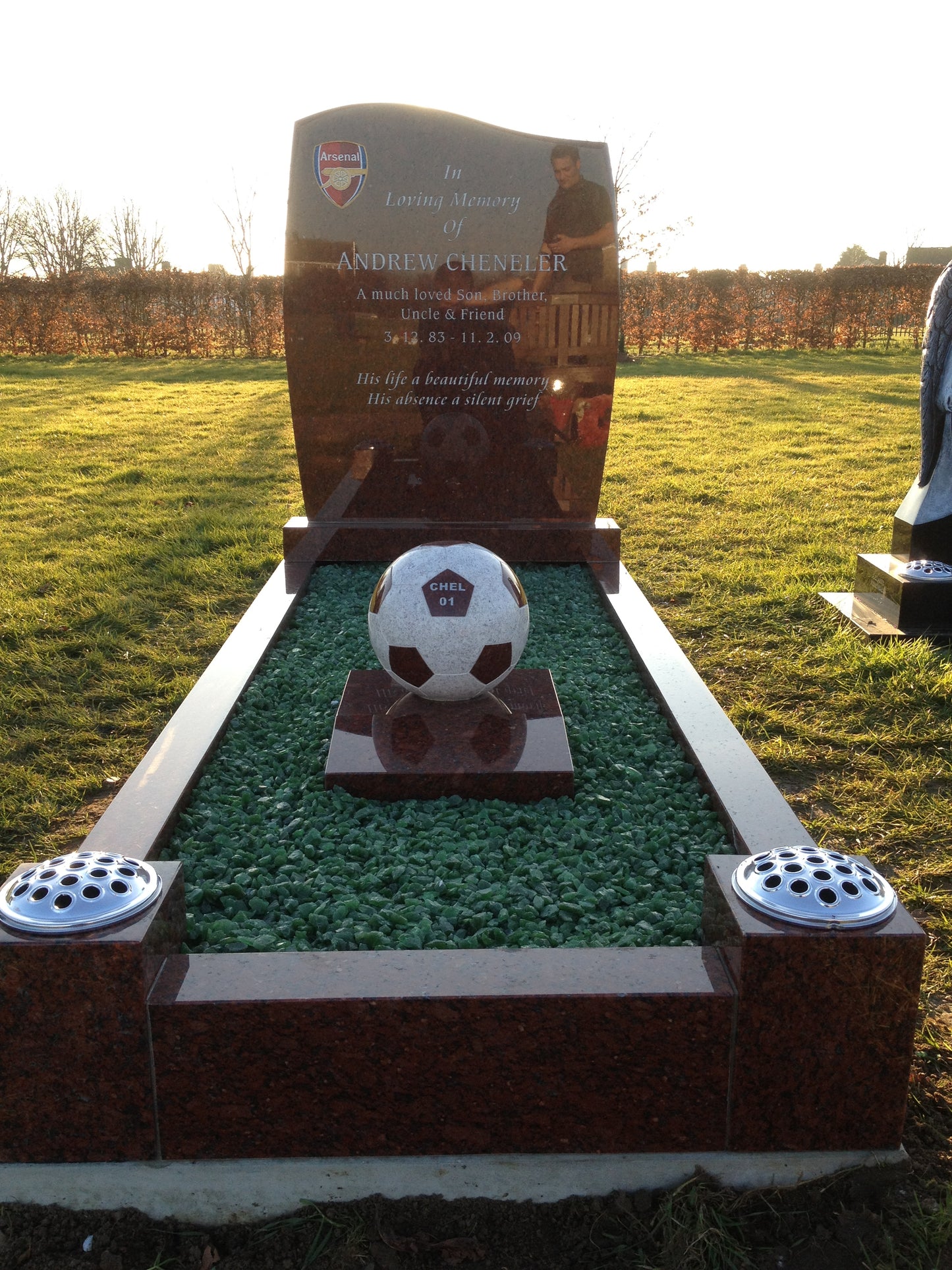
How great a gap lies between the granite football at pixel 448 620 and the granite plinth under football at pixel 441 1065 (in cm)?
157

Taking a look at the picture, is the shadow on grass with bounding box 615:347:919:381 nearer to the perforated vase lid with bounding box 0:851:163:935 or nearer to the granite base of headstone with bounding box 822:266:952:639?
the granite base of headstone with bounding box 822:266:952:639

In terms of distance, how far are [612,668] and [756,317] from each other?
18.5 metres

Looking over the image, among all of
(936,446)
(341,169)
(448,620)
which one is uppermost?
(341,169)

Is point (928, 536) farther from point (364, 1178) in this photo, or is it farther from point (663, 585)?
point (364, 1178)

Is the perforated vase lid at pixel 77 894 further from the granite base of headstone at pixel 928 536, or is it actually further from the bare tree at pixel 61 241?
the bare tree at pixel 61 241

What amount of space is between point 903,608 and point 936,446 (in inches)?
37.6

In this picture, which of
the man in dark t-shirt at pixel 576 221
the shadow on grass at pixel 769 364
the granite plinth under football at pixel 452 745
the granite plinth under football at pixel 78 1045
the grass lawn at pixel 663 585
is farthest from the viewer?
the shadow on grass at pixel 769 364

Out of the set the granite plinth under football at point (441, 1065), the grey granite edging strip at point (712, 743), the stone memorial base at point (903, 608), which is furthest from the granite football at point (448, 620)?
the stone memorial base at point (903, 608)

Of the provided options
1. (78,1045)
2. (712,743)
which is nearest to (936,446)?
(712,743)

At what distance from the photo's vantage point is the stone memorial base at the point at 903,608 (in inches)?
215

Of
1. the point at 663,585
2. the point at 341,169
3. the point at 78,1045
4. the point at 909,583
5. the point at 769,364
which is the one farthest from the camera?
the point at 769,364

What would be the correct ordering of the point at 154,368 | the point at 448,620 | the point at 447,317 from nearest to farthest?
1. the point at 448,620
2. the point at 447,317
3. the point at 154,368

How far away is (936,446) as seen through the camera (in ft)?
18.6

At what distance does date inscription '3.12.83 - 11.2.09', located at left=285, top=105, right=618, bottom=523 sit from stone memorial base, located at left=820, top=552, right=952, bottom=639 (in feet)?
6.00
